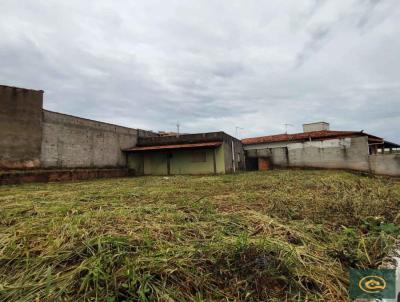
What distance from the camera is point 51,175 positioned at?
1234 centimetres

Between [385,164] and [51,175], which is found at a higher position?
[385,164]

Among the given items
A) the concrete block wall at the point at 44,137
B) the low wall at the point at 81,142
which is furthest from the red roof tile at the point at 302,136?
the concrete block wall at the point at 44,137

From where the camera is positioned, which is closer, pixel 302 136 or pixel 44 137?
pixel 44 137

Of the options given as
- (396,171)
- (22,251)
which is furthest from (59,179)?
(396,171)

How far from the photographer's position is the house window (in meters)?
17.2

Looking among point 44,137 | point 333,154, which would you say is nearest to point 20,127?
point 44,137

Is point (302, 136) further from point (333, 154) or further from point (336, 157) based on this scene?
point (336, 157)

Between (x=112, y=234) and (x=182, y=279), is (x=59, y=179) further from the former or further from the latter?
(x=182, y=279)

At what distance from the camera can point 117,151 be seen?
17.9 meters

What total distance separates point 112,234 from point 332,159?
18.5 meters

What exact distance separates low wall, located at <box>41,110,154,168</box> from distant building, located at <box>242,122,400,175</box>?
1120 cm
